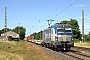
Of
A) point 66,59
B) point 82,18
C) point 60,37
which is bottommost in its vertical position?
point 66,59

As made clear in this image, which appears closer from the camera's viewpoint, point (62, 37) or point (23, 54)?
point (23, 54)

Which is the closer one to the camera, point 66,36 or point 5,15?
point 66,36

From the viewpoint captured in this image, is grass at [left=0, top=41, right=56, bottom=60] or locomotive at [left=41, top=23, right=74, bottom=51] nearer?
grass at [left=0, top=41, right=56, bottom=60]

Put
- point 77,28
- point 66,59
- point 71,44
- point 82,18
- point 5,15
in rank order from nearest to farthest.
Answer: point 66,59
point 71,44
point 82,18
point 5,15
point 77,28

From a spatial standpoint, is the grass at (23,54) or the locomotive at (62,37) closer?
the grass at (23,54)

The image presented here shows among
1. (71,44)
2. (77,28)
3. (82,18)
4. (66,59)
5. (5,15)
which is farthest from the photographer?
(77,28)

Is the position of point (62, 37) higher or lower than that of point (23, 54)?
higher

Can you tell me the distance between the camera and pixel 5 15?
Answer: 6694cm

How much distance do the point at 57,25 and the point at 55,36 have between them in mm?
1870

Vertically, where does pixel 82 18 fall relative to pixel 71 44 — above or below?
above

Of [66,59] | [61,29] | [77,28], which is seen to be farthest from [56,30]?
[77,28]

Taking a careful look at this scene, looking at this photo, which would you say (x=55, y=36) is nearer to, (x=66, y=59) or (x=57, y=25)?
(x=57, y=25)

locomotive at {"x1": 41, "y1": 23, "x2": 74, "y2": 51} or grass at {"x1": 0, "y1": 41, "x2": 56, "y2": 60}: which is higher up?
locomotive at {"x1": 41, "y1": 23, "x2": 74, "y2": 51}

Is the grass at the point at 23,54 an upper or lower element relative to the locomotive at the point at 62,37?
lower
